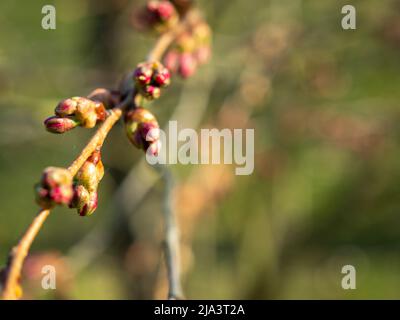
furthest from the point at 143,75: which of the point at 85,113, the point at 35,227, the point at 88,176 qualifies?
the point at 35,227

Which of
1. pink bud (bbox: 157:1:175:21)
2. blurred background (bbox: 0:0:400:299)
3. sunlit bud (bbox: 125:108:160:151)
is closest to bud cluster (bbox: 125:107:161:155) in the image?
sunlit bud (bbox: 125:108:160:151)

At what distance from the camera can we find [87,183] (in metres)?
0.96

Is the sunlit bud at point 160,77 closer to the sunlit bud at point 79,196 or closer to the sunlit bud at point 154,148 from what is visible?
the sunlit bud at point 154,148

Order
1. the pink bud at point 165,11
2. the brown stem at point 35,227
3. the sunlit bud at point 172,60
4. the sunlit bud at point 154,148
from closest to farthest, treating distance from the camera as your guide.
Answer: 1. the brown stem at point 35,227
2. the sunlit bud at point 154,148
3. the pink bud at point 165,11
4. the sunlit bud at point 172,60

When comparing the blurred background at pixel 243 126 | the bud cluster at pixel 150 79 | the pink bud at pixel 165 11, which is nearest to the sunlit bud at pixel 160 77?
the bud cluster at pixel 150 79

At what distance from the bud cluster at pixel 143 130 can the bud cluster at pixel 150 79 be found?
0.05 meters

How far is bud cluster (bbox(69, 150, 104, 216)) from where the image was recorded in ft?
3.14

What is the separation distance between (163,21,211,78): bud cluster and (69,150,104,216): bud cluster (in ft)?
2.16

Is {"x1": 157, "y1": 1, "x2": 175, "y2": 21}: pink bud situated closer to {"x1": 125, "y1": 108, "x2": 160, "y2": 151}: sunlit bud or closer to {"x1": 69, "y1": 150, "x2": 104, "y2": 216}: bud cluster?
{"x1": 125, "y1": 108, "x2": 160, "y2": 151}: sunlit bud

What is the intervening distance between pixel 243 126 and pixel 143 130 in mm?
1631

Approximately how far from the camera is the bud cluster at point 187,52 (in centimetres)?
158
